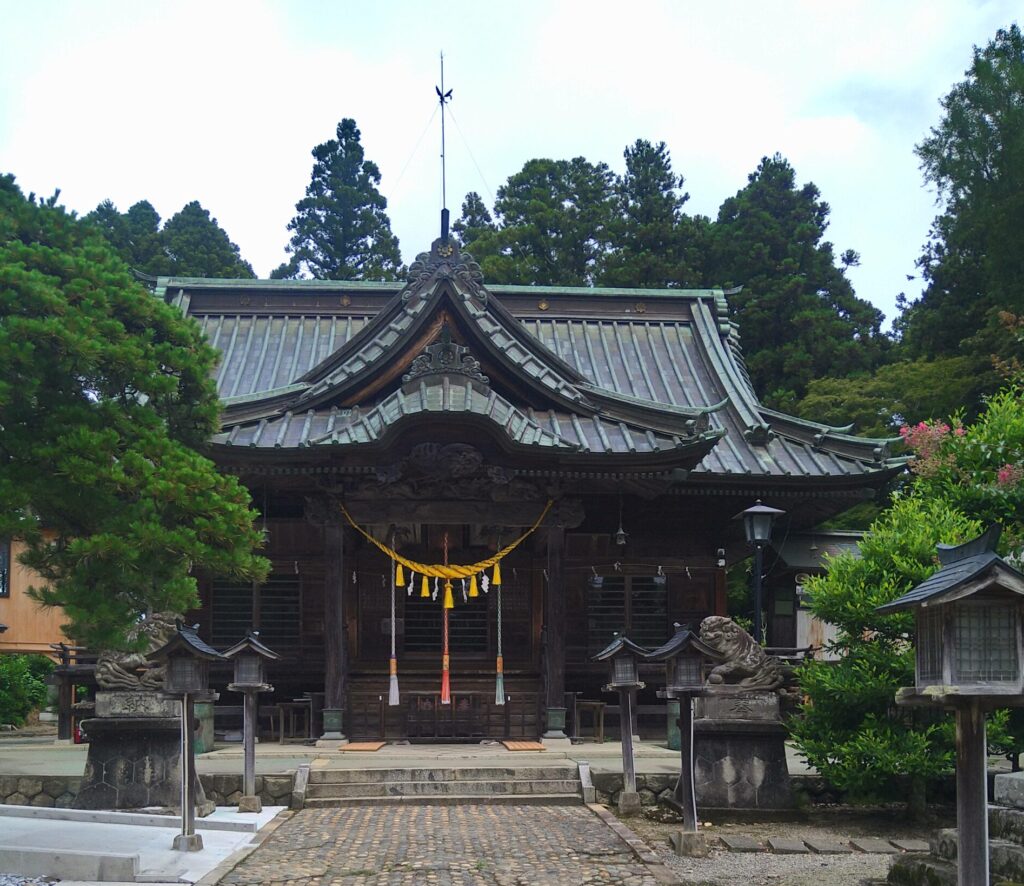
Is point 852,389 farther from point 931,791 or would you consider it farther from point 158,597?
point 158,597

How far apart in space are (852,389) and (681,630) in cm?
2437

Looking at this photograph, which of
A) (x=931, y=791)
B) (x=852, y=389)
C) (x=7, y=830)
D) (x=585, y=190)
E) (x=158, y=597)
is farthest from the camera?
(x=585, y=190)

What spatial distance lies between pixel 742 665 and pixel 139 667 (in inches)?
311

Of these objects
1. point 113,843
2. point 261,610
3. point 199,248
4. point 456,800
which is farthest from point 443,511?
point 199,248

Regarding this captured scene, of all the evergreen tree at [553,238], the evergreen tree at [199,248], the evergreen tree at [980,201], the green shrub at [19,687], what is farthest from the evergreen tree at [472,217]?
the green shrub at [19,687]

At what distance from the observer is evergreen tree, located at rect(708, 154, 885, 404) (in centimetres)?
4306

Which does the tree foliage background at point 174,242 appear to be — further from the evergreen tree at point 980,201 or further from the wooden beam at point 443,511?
the wooden beam at point 443,511

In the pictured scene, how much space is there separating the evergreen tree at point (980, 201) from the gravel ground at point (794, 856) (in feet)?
66.9

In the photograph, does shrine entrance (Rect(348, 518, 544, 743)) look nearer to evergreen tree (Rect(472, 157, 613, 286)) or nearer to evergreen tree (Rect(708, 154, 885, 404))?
evergreen tree (Rect(708, 154, 885, 404))

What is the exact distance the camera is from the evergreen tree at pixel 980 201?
1323 inches

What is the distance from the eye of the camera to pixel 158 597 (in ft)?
36.5

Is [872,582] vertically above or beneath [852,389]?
beneath

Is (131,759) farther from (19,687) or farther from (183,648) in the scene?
(19,687)

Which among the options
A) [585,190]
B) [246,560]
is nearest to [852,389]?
[585,190]
